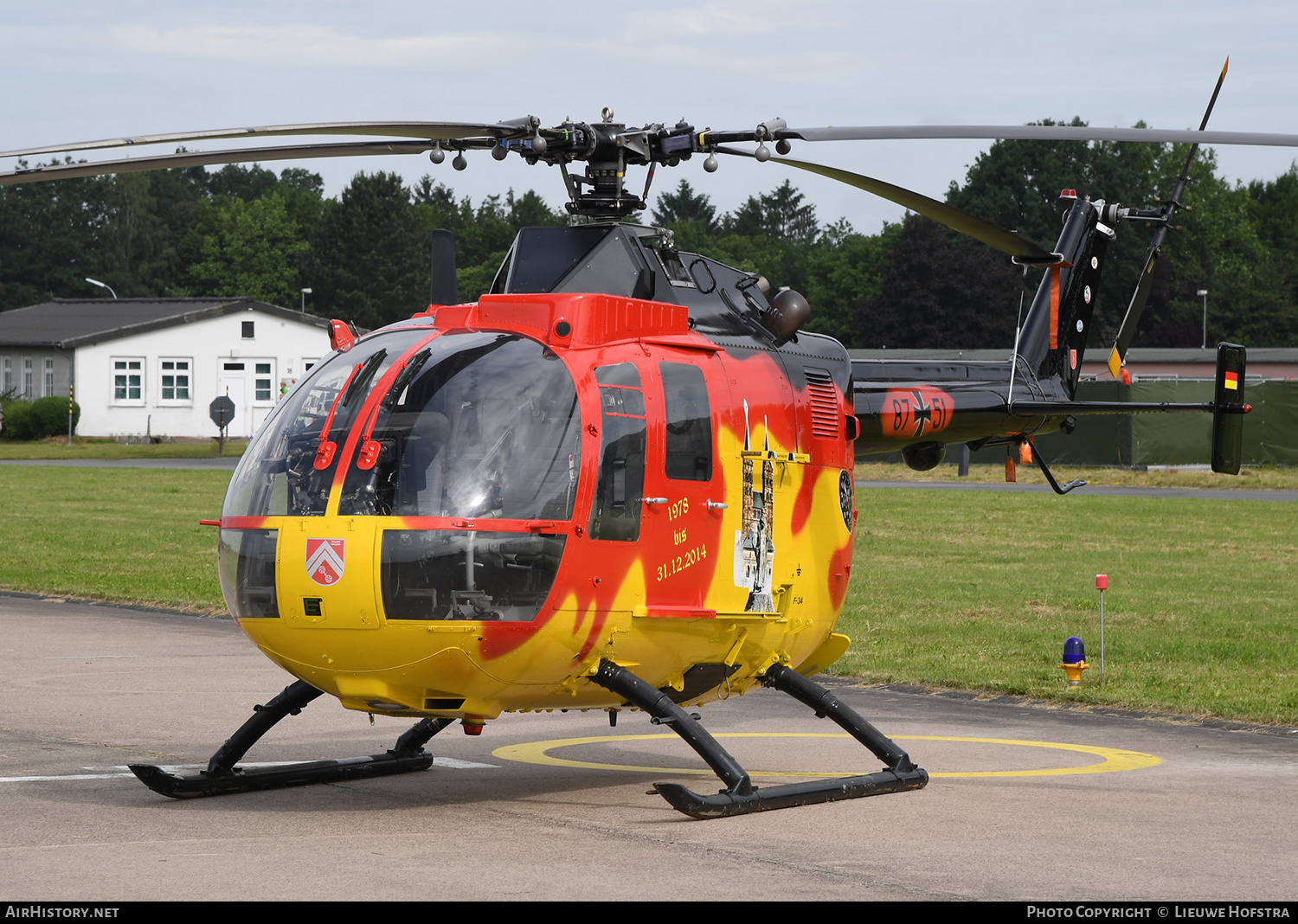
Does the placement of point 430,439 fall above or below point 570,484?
above

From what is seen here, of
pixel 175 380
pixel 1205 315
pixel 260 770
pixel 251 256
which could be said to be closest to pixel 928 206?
pixel 260 770

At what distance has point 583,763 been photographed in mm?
10000

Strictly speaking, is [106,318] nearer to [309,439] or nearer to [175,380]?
[175,380]

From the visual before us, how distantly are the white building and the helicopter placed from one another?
55.2 meters

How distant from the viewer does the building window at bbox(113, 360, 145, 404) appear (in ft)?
207

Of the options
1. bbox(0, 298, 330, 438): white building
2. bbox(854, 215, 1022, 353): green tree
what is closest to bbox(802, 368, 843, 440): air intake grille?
bbox(0, 298, 330, 438): white building

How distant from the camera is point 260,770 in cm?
892

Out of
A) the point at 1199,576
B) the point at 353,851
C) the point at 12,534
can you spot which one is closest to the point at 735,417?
the point at 353,851

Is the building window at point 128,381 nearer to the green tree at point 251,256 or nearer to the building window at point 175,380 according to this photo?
the building window at point 175,380

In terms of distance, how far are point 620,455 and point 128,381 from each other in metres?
59.2

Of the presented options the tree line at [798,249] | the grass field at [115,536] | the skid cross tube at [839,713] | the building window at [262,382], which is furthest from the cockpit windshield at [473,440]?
the tree line at [798,249]

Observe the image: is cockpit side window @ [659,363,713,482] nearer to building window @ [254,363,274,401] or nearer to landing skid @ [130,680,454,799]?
landing skid @ [130,680,454,799]
